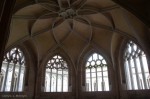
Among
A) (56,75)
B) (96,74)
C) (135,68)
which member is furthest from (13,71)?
(135,68)

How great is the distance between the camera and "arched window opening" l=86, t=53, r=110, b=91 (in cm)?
1717

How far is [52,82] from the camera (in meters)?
18.0

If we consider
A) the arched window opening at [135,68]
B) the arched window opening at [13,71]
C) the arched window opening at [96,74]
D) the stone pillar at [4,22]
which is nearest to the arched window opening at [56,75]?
the arched window opening at [96,74]

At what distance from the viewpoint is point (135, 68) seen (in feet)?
53.3

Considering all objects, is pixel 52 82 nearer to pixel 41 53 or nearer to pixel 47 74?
pixel 47 74

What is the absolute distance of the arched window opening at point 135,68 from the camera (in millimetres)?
15545

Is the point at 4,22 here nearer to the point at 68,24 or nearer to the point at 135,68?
the point at 68,24

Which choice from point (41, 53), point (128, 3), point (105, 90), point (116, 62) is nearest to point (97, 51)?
point (116, 62)

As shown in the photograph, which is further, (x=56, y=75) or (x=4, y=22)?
(x=56, y=75)

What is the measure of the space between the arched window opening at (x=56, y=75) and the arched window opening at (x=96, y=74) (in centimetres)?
184

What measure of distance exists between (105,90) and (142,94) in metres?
2.77

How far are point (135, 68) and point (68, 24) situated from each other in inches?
239

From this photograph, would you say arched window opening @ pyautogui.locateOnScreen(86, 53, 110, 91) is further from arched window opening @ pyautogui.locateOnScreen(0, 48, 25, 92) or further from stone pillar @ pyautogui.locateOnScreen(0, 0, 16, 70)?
stone pillar @ pyautogui.locateOnScreen(0, 0, 16, 70)

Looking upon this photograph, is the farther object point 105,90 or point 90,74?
point 90,74
